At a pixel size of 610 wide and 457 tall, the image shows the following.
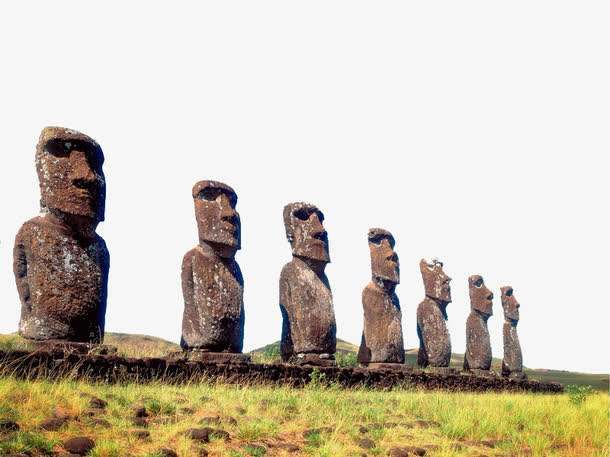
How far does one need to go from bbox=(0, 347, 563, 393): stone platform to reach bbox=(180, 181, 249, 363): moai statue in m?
0.58

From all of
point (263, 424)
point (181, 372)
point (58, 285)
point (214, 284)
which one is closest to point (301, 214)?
point (214, 284)

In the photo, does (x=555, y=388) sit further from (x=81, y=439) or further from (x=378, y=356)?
(x=81, y=439)

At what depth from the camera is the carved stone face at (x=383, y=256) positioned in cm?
1659

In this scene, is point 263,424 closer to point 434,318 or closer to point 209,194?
point 209,194

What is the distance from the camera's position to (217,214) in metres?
12.4

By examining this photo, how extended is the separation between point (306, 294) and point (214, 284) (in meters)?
2.49

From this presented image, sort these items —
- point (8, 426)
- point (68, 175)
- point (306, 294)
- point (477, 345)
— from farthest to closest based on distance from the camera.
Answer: point (477, 345), point (306, 294), point (68, 175), point (8, 426)

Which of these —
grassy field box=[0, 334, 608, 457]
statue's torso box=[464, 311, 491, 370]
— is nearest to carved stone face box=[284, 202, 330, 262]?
grassy field box=[0, 334, 608, 457]

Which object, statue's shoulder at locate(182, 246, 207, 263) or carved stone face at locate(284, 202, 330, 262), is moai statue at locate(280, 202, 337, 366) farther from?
statue's shoulder at locate(182, 246, 207, 263)

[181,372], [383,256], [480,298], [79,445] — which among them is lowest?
[79,445]

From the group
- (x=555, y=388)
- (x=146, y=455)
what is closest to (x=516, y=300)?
(x=555, y=388)

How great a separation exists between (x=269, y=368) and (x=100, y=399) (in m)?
4.16

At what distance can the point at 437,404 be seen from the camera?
10.8m

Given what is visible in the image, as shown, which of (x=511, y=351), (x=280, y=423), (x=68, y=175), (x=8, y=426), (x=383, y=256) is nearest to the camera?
(x=8, y=426)
